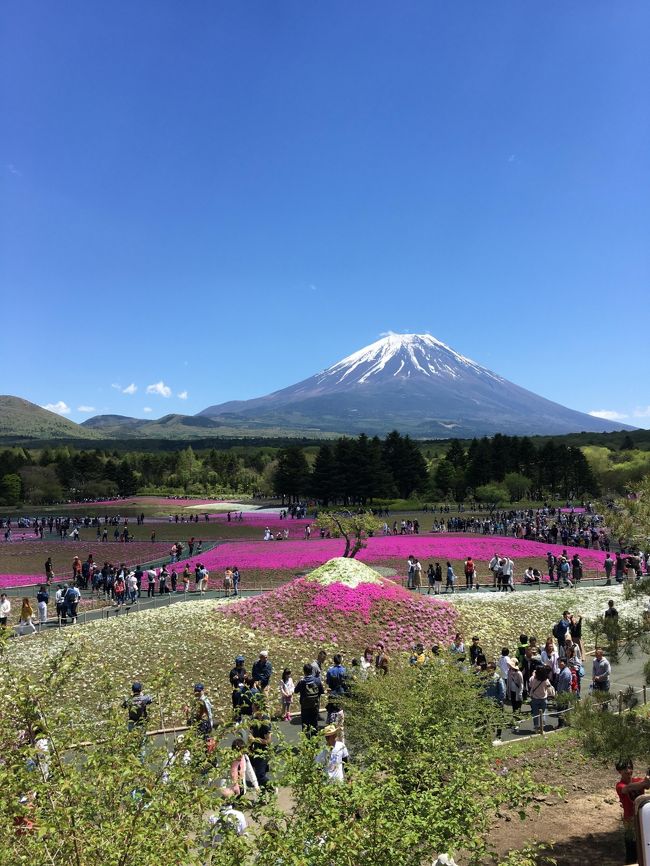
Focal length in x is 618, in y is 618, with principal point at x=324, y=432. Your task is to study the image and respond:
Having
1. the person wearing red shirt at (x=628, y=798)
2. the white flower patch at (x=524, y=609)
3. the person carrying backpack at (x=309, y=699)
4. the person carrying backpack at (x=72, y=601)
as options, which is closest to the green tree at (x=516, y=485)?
the white flower patch at (x=524, y=609)

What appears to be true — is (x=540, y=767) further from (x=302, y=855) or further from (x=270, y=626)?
(x=270, y=626)

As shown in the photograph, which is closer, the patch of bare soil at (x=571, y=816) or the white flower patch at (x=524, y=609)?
the patch of bare soil at (x=571, y=816)

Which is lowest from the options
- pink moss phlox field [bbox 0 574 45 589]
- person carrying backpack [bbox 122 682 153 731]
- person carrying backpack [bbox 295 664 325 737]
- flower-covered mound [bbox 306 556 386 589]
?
pink moss phlox field [bbox 0 574 45 589]

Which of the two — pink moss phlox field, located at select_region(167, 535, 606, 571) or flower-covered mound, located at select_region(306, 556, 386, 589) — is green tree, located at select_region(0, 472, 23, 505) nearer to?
pink moss phlox field, located at select_region(167, 535, 606, 571)

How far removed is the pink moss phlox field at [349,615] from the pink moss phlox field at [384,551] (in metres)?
12.5

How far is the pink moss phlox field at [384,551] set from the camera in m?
36.6

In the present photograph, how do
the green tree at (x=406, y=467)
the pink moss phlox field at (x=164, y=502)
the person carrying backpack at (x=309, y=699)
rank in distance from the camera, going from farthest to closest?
the green tree at (x=406, y=467)
the pink moss phlox field at (x=164, y=502)
the person carrying backpack at (x=309, y=699)

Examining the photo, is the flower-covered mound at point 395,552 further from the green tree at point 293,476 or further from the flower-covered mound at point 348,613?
the green tree at point 293,476

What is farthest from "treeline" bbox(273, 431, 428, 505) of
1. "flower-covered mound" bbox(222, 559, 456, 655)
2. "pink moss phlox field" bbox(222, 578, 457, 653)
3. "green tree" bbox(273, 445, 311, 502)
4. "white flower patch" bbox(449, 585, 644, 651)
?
"pink moss phlox field" bbox(222, 578, 457, 653)

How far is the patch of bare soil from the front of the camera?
9516mm

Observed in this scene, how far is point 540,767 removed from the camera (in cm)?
1230

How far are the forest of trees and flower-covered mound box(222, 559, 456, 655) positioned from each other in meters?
60.4

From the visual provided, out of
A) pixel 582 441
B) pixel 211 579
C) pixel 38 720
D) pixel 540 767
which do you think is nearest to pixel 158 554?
pixel 211 579

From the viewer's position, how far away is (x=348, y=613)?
21469mm
